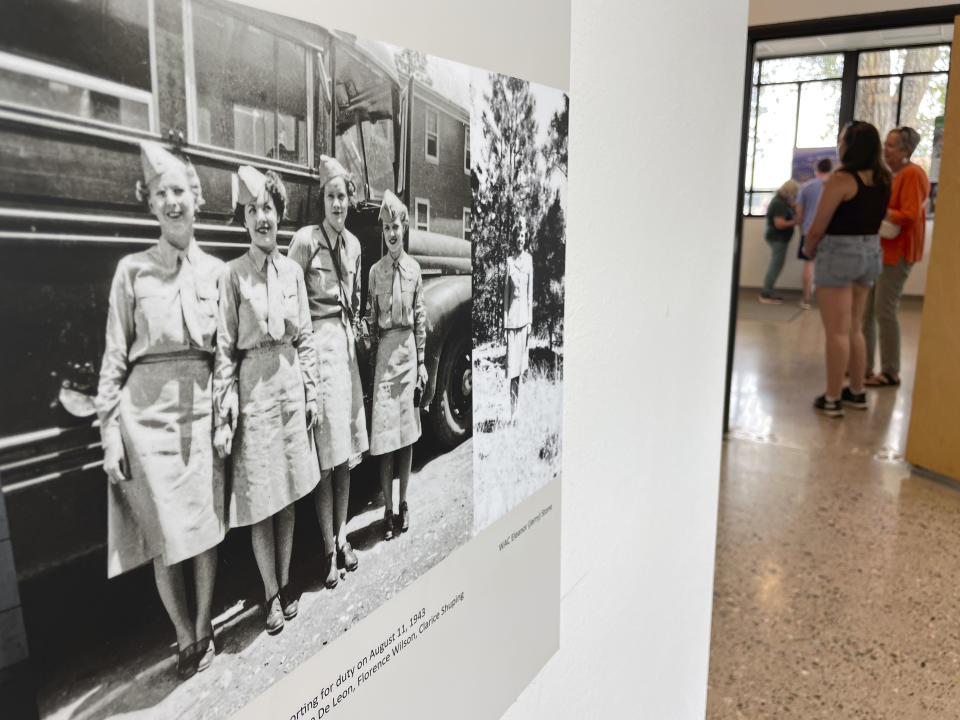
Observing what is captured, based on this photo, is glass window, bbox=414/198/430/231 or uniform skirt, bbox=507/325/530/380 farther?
uniform skirt, bbox=507/325/530/380

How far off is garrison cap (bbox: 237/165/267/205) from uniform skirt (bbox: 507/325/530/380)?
312 millimetres

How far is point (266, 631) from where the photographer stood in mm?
410

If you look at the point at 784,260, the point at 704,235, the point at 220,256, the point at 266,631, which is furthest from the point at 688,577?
the point at 784,260

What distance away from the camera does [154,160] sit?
1.05ft

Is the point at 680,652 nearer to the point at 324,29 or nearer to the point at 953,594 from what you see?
the point at 324,29

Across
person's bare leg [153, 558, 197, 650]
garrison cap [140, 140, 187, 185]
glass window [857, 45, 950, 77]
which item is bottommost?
person's bare leg [153, 558, 197, 650]

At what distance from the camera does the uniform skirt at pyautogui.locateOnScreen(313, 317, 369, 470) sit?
1.42 feet

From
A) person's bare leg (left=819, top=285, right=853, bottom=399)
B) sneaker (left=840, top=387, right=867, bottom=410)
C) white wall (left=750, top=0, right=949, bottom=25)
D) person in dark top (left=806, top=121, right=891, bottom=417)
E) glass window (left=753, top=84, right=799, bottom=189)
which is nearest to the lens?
white wall (left=750, top=0, right=949, bottom=25)

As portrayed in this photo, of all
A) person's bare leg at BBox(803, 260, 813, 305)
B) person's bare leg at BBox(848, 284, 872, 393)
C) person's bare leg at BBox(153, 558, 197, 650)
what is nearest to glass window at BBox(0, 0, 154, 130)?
person's bare leg at BBox(153, 558, 197, 650)

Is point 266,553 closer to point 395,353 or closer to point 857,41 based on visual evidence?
point 395,353

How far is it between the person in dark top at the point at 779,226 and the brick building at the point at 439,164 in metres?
8.56

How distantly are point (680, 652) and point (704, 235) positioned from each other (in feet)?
2.70

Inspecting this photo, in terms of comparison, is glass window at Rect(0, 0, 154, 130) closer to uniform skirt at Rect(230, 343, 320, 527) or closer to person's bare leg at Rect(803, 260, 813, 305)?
uniform skirt at Rect(230, 343, 320, 527)

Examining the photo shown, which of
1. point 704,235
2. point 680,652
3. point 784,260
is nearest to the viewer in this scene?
point 704,235
